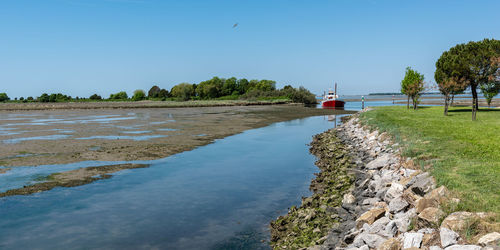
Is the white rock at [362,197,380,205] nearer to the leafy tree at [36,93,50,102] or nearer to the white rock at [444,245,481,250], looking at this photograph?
the white rock at [444,245,481,250]

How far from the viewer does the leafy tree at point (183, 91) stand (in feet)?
530

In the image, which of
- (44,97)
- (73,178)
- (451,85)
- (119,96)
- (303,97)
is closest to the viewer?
(73,178)

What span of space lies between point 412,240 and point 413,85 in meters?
54.0

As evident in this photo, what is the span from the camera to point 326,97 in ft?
328

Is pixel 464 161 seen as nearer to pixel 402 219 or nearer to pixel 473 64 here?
pixel 402 219

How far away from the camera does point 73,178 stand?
1570cm

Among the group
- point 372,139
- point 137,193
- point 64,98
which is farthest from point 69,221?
point 64,98

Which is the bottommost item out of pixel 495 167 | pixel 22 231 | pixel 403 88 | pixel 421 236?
pixel 22 231

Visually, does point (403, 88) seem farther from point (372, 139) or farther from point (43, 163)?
point (43, 163)

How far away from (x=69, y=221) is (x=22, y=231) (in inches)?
48.7

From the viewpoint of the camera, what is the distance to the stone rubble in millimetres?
6621

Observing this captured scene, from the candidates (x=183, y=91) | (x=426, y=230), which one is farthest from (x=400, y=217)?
(x=183, y=91)

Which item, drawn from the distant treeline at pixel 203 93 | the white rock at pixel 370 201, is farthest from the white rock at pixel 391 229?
the distant treeline at pixel 203 93

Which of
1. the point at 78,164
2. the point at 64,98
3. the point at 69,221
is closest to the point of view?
the point at 69,221
